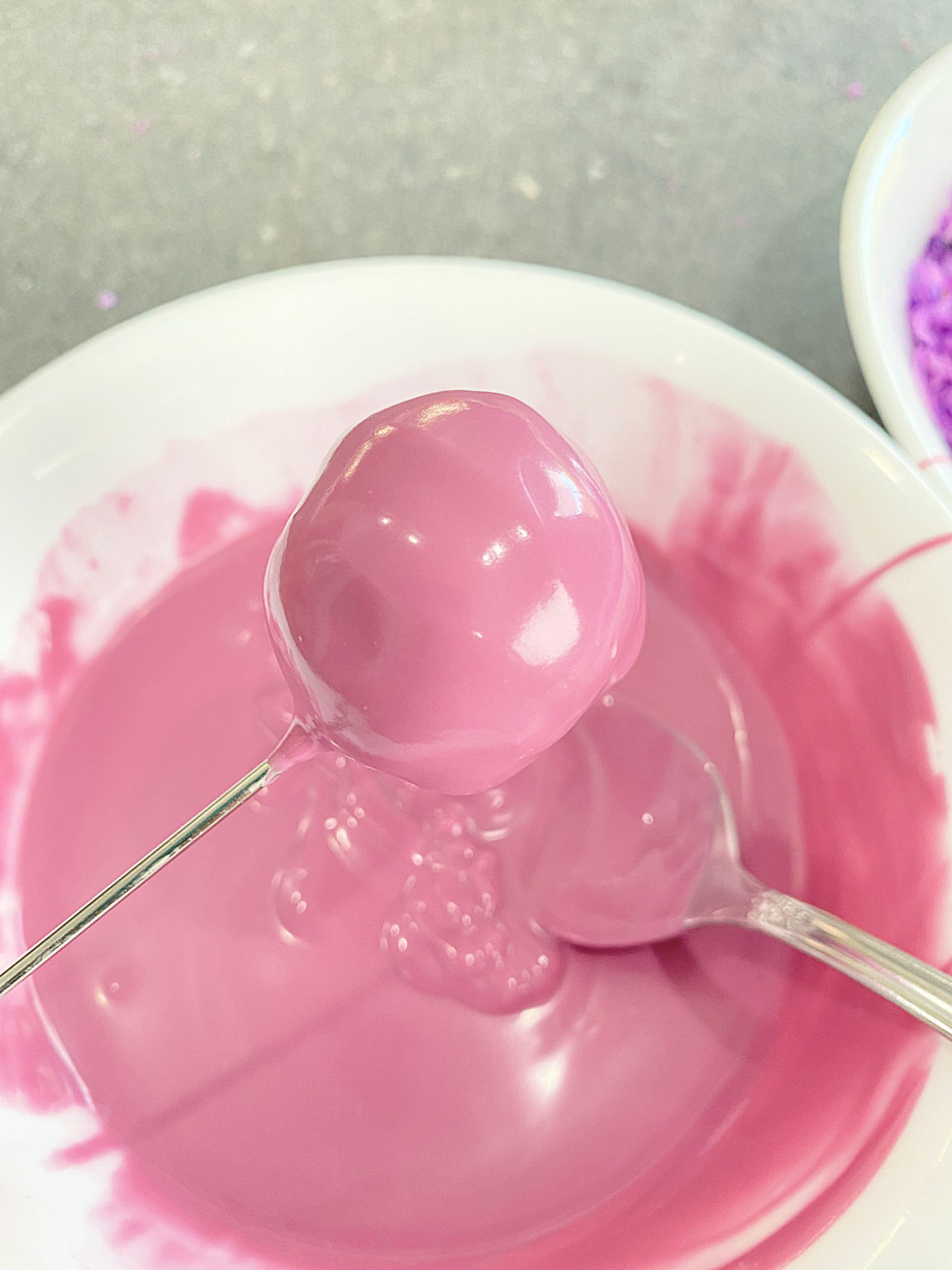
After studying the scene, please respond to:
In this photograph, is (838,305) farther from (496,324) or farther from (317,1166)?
(317,1166)

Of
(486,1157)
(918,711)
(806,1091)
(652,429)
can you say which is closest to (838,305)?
(652,429)

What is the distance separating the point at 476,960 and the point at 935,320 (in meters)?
0.74

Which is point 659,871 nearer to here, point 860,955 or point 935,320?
point 860,955

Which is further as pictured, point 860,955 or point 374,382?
point 374,382

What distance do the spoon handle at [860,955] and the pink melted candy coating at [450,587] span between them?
251 mm

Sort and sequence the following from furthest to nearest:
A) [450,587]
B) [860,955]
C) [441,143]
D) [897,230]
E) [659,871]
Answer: [441,143]
[897,230]
[659,871]
[860,955]
[450,587]

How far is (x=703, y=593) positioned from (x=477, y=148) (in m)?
0.64

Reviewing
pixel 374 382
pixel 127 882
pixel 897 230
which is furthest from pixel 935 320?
pixel 127 882

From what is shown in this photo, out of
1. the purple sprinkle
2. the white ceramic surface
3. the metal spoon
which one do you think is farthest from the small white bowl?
the metal spoon

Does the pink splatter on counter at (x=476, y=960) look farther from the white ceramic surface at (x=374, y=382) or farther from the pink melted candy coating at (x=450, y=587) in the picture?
the pink melted candy coating at (x=450, y=587)

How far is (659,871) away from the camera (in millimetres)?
787

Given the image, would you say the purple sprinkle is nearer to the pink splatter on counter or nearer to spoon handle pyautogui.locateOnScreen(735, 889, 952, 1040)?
the pink splatter on counter

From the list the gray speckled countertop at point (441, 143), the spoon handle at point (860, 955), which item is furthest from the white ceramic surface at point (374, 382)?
the gray speckled countertop at point (441, 143)

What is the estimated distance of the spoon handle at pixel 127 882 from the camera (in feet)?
1.97
